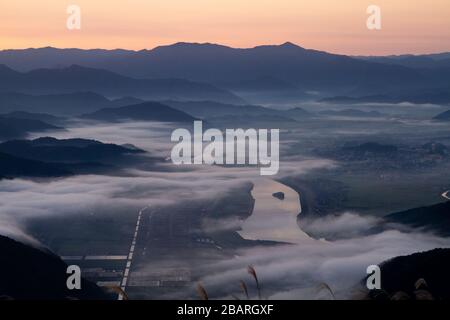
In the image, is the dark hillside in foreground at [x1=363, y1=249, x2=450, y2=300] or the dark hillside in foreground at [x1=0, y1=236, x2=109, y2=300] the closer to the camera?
the dark hillside in foreground at [x1=363, y1=249, x2=450, y2=300]

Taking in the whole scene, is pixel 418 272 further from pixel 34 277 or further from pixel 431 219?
pixel 431 219

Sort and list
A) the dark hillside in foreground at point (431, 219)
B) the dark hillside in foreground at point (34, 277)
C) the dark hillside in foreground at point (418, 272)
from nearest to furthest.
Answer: the dark hillside in foreground at point (418, 272) → the dark hillside in foreground at point (34, 277) → the dark hillside in foreground at point (431, 219)

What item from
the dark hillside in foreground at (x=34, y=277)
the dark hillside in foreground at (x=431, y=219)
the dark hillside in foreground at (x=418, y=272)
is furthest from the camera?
the dark hillside in foreground at (x=431, y=219)

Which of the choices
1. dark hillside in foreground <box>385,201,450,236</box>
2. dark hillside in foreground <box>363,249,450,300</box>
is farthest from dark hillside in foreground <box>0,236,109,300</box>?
dark hillside in foreground <box>385,201,450,236</box>

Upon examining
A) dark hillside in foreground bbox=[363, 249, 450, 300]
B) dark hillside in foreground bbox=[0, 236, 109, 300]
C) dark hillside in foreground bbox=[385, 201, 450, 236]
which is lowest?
dark hillside in foreground bbox=[385, 201, 450, 236]

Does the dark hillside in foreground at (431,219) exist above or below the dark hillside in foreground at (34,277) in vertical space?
below

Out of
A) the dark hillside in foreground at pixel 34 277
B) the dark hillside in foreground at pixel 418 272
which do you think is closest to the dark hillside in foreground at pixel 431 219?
the dark hillside in foreground at pixel 418 272

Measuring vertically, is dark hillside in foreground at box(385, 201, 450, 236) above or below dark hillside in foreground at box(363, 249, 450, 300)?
below

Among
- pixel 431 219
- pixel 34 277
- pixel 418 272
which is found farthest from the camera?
pixel 431 219

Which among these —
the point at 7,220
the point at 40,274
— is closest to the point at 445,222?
the point at 40,274

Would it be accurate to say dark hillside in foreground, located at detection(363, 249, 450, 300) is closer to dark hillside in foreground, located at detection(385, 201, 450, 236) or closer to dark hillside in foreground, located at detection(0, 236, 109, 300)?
dark hillside in foreground, located at detection(0, 236, 109, 300)

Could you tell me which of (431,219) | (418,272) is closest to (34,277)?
(418,272)

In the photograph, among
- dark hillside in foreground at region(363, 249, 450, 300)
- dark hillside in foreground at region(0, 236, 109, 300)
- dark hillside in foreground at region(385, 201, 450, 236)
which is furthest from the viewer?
dark hillside in foreground at region(385, 201, 450, 236)

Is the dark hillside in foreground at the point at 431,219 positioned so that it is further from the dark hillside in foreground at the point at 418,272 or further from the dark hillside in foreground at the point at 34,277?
the dark hillside in foreground at the point at 34,277
